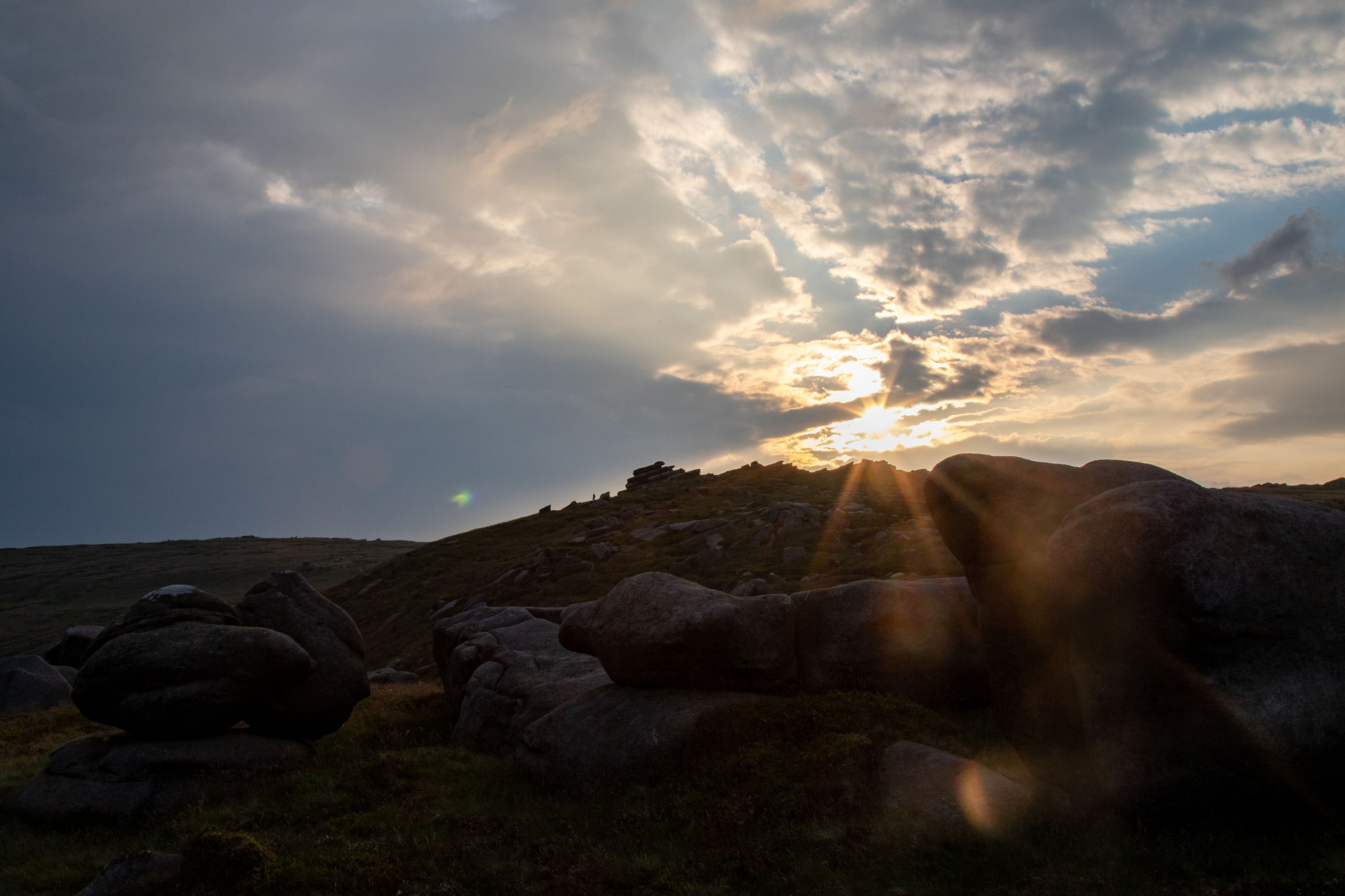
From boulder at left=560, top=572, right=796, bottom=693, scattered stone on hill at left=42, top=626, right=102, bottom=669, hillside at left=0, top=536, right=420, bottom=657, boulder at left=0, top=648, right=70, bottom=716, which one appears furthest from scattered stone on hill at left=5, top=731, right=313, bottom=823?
hillside at left=0, top=536, right=420, bottom=657

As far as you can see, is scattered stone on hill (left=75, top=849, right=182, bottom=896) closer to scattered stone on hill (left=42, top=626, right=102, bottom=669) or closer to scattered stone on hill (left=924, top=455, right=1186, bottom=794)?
scattered stone on hill (left=924, top=455, right=1186, bottom=794)

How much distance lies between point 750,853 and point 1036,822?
4.56m

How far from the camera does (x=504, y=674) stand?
23.9 metres

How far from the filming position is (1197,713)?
11.1m

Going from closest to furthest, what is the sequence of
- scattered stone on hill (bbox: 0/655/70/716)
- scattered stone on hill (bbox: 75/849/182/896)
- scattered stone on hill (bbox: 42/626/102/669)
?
1. scattered stone on hill (bbox: 75/849/182/896)
2. scattered stone on hill (bbox: 0/655/70/716)
3. scattered stone on hill (bbox: 42/626/102/669)

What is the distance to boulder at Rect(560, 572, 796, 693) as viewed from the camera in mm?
18219

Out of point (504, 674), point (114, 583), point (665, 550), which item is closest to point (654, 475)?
point (665, 550)

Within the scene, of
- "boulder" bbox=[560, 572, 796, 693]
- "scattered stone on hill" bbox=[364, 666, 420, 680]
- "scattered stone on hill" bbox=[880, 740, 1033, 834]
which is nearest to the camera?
"scattered stone on hill" bbox=[880, 740, 1033, 834]

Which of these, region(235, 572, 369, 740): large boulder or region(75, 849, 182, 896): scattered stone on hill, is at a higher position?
region(235, 572, 369, 740): large boulder

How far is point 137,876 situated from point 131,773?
7117 mm

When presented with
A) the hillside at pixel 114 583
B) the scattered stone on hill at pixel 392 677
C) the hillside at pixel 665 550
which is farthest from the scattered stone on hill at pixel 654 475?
the scattered stone on hill at pixel 392 677

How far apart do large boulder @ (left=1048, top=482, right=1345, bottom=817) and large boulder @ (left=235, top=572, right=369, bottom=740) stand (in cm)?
1979

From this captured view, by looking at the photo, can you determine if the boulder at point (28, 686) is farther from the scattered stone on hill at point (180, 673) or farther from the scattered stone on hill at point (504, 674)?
the scattered stone on hill at point (504, 674)

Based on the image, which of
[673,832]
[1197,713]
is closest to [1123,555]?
[1197,713]
